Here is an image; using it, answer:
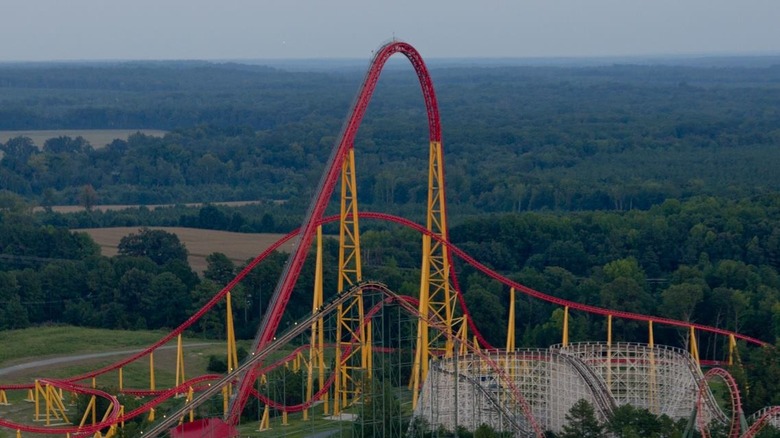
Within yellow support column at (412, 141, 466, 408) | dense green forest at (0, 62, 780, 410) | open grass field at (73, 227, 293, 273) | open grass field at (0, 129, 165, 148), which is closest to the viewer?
yellow support column at (412, 141, 466, 408)

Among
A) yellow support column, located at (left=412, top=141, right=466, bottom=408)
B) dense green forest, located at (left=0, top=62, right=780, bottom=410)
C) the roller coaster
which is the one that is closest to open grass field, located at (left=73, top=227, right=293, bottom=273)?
dense green forest, located at (left=0, top=62, right=780, bottom=410)

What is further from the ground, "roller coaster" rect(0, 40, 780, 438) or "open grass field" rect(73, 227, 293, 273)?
"roller coaster" rect(0, 40, 780, 438)

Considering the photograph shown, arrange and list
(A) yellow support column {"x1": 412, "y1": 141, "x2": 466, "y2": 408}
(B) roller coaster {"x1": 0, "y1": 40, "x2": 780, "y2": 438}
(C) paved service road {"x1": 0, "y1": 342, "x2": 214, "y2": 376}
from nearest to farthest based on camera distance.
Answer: (B) roller coaster {"x1": 0, "y1": 40, "x2": 780, "y2": 438} → (A) yellow support column {"x1": 412, "y1": 141, "x2": 466, "y2": 408} → (C) paved service road {"x1": 0, "y1": 342, "x2": 214, "y2": 376}

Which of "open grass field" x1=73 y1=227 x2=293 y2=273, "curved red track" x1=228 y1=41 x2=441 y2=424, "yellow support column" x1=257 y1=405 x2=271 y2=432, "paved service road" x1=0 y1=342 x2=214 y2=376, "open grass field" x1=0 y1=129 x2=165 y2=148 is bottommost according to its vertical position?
"open grass field" x1=0 y1=129 x2=165 y2=148

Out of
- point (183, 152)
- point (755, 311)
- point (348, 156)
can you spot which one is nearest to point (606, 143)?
point (183, 152)

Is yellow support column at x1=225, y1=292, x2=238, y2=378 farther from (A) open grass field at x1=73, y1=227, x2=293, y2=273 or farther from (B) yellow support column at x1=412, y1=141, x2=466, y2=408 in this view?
(A) open grass field at x1=73, y1=227, x2=293, y2=273

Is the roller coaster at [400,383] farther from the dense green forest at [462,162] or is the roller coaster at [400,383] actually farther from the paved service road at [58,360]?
the dense green forest at [462,162]
